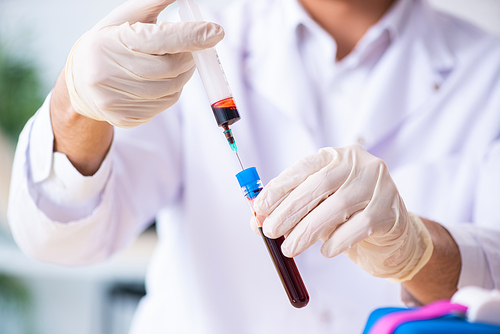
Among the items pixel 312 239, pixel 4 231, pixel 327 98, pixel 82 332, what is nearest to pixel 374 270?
pixel 312 239

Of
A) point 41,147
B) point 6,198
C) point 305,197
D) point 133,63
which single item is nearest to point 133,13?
point 133,63

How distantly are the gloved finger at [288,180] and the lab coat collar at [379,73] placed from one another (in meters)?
0.33

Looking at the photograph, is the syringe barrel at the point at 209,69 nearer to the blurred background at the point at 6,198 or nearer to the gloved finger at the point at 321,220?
the gloved finger at the point at 321,220

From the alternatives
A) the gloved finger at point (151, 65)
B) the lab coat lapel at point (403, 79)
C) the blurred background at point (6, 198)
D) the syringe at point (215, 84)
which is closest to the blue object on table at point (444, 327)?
the syringe at point (215, 84)

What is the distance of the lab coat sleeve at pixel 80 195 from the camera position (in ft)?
2.33

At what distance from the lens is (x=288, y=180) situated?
0.58 meters

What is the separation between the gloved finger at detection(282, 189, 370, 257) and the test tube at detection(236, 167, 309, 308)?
0.02 metres

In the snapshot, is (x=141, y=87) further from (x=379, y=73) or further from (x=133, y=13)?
(x=379, y=73)

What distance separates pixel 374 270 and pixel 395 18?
641 mm

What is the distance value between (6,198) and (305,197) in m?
1.62

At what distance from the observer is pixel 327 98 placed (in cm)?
101

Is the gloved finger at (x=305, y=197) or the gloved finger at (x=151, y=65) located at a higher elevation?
the gloved finger at (x=151, y=65)

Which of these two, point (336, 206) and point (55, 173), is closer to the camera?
point (336, 206)

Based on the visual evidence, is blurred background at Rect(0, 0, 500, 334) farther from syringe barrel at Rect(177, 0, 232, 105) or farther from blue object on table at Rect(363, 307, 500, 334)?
blue object on table at Rect(363, 307, 500, 334)
